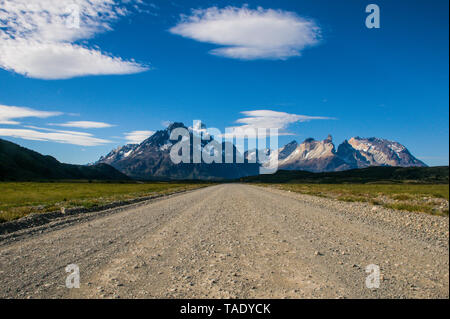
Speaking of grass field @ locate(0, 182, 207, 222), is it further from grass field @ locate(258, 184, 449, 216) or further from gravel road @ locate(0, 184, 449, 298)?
grass field @ locate(258, 184, 449, 216)

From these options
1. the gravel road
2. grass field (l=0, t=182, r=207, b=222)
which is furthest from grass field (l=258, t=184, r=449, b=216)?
grass field (l=0, t=182, r=207, b=222)

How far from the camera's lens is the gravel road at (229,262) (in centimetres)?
588

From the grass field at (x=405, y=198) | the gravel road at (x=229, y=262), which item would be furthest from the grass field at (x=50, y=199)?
the grass field at (x=405, y=198)

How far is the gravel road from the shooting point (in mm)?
5875

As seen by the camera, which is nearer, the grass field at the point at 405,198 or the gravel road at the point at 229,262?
the gravel road at the point at 229,262

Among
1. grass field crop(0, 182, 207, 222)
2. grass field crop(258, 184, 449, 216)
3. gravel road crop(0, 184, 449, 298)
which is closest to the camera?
gravel road crop(0, 184, 449, 298)

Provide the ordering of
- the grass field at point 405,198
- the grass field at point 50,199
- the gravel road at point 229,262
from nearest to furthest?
the gravel road at point 229,262
the grass field at point 50,199
the grass field at point 405,198

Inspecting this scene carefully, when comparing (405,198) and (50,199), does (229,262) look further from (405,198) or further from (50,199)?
(50,199)

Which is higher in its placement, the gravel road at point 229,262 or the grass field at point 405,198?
the gravel road at point 229,262

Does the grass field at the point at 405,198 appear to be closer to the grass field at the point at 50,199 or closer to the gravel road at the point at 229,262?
the gravel road at the point at 229,262
